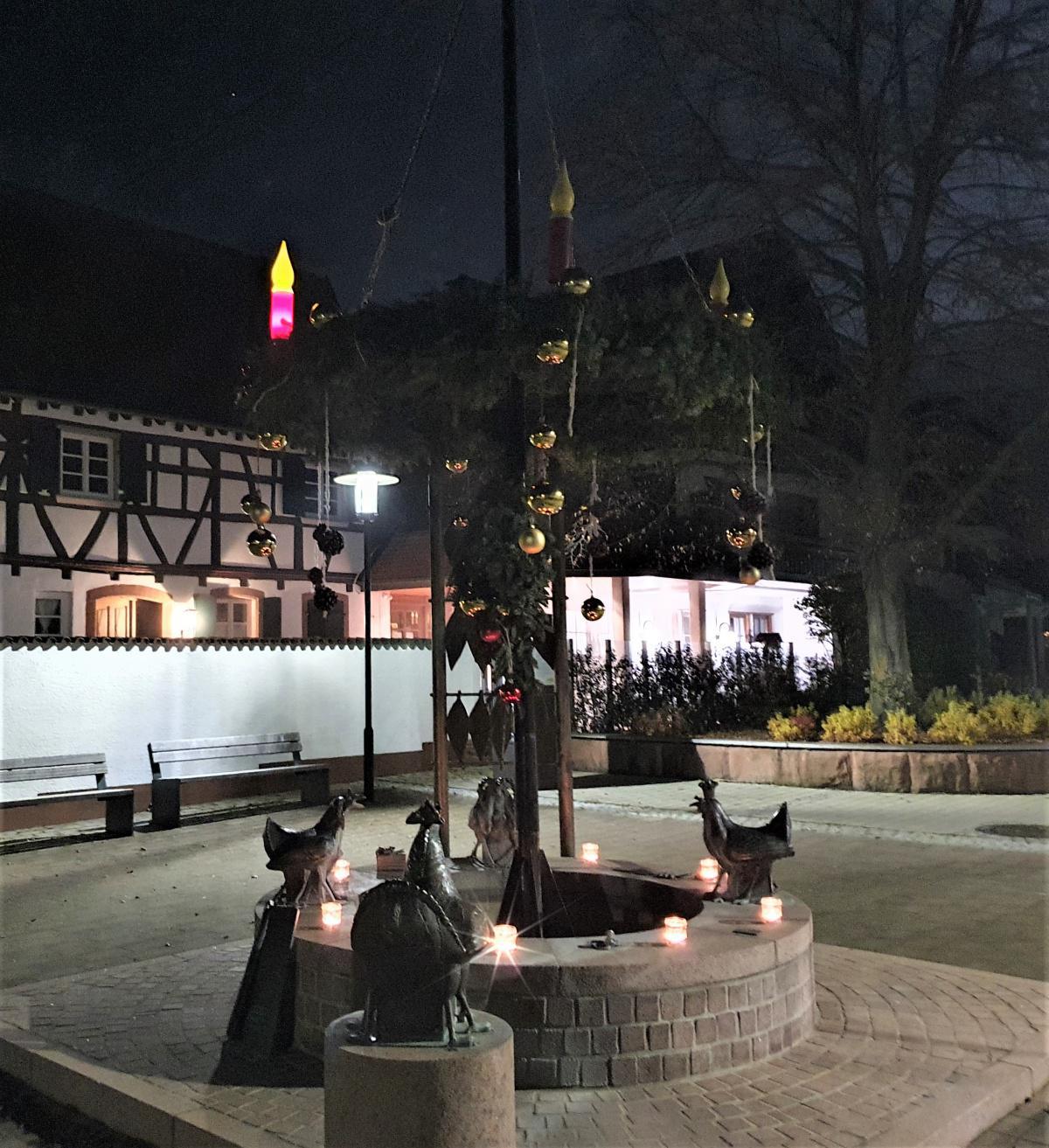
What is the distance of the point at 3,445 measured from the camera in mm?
19906

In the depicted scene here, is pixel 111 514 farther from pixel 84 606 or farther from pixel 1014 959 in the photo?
pixel 1014 959

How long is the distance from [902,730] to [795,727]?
5.77 feet

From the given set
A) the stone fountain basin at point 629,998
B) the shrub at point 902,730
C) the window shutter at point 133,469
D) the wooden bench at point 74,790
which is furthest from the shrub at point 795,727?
the window shutter at point 133,469

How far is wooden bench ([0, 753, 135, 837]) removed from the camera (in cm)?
1229

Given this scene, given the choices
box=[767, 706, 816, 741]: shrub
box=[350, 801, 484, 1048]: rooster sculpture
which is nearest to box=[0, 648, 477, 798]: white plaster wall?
box=[767, 706, 816, 741]: shrub

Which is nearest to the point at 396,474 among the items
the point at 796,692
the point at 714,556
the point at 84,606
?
the point at 796,692

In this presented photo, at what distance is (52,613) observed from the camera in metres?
20.8

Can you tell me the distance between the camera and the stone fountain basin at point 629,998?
4445 mm

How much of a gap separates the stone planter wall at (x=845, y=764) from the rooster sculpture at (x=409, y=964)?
38.4ft

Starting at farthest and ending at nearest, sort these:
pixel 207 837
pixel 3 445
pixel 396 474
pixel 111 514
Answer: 1. pixel 111 514
2. pixel 3 445
3. pixel 207 837
4. pixel 396 474

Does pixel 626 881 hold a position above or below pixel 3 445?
below

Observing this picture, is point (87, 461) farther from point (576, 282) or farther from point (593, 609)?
point (576, 282)

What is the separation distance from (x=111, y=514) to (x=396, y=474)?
49.1 ft

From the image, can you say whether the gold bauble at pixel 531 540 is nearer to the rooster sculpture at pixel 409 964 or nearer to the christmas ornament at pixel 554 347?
the christmas ornament at pixel 554 347
